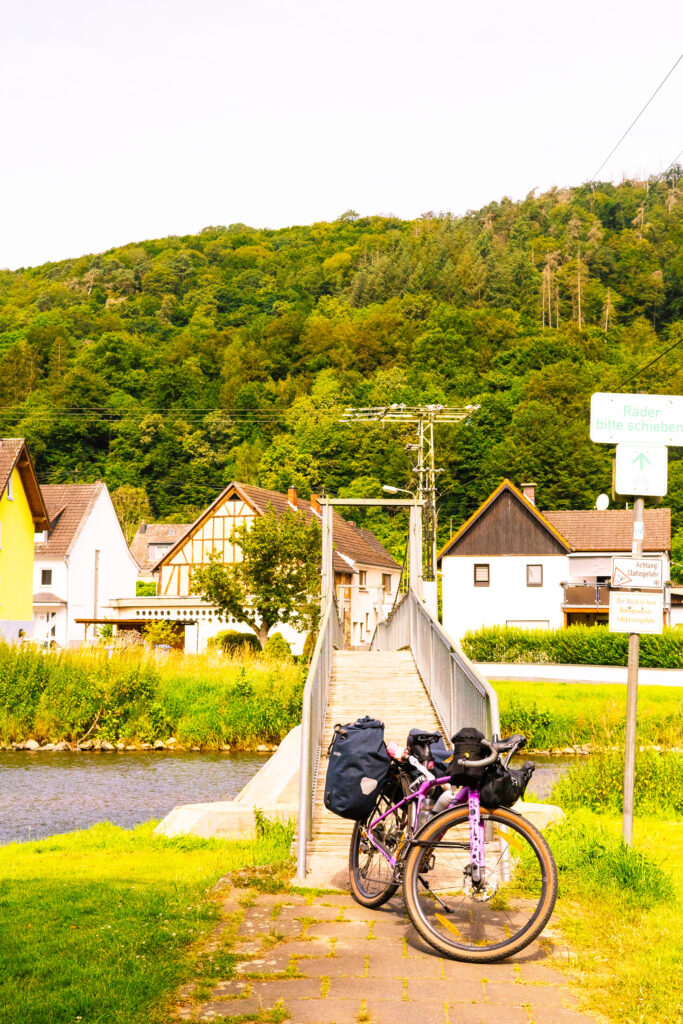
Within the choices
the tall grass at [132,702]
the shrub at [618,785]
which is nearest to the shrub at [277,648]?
the tall grass at [132,702]

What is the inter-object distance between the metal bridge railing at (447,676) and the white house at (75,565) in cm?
3772

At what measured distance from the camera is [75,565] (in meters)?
56.4

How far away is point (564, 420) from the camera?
69062 mm

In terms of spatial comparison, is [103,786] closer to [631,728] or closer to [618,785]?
[618,785]

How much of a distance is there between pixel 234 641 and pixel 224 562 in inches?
208

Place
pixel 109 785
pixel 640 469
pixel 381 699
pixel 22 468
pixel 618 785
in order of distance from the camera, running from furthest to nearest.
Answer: pixel 22 468
pixel 109 785
pixel 381 699
pixel 618 785
pixel 640 469

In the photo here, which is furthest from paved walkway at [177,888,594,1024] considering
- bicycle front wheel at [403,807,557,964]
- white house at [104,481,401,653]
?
white house at [104,481,401,653]

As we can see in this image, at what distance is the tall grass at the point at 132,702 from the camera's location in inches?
1131

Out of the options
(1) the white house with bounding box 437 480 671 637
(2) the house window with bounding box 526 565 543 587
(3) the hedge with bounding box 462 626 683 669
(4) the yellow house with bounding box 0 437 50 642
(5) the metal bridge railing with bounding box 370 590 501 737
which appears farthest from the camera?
(2) the house window with bounding box 526 565 543 587

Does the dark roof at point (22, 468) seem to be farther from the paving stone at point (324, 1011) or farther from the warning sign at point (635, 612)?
the paving stone at point (324, 1011)

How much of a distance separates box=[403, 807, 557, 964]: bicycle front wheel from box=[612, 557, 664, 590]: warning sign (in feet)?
8.47

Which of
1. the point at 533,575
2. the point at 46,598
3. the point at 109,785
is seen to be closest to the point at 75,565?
the point at 46,598

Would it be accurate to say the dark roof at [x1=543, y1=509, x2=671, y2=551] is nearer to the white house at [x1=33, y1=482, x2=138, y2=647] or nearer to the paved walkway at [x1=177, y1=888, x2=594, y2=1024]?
the white house at [x1=33, y1=482, x2=138, y2=647]

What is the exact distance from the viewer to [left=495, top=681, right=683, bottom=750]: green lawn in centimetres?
2373
